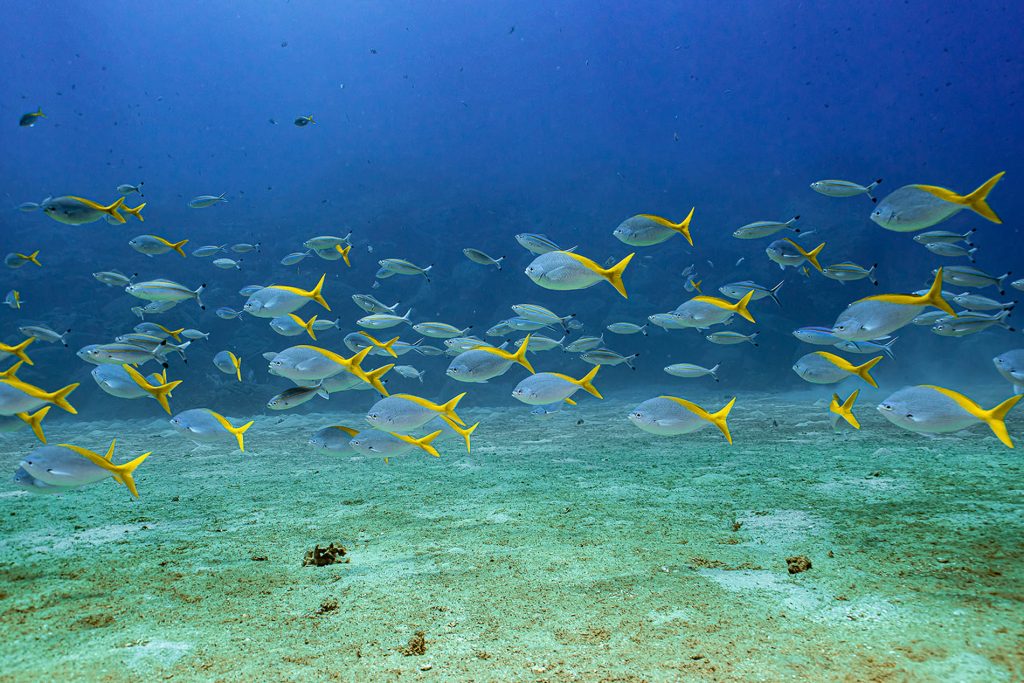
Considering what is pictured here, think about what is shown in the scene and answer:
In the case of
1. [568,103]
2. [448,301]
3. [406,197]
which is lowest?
[448,301]

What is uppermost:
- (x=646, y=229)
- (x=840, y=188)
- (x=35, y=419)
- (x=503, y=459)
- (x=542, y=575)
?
(x=840, y=188)

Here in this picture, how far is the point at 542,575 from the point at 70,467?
2.77 meters

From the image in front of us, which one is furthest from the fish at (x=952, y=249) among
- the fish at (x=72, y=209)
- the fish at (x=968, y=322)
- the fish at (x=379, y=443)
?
the fish at (x=72, y=209)

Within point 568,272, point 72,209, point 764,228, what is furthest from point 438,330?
point 764,228

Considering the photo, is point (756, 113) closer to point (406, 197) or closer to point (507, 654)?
point (406, 197)

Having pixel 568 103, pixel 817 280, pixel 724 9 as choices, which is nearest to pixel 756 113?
pixel 724 9

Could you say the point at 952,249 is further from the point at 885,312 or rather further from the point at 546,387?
the point at 546,387

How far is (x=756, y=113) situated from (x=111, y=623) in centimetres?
11497

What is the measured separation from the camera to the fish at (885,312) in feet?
9.55

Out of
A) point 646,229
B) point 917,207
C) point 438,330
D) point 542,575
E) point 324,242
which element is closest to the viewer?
point 542,575

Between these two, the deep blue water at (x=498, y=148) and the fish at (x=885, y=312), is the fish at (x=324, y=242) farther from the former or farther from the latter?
the deep blue water at (x=498, y=148)

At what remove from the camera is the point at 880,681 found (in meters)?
1.55

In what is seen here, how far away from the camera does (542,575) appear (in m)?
2.64

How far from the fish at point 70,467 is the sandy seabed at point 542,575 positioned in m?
0.57
